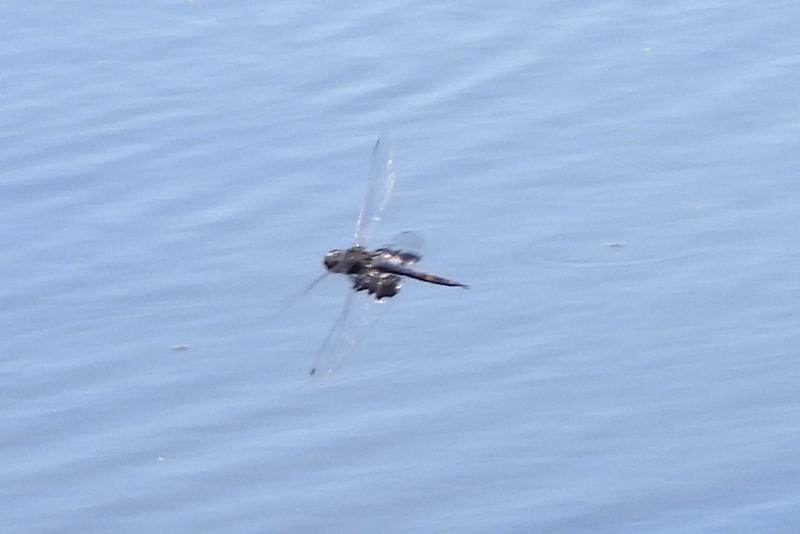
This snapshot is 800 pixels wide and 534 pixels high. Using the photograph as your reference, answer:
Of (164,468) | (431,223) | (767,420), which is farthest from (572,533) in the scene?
(431,223)

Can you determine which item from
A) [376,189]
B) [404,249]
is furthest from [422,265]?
[376,189]

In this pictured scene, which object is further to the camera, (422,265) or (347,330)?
(422,265)

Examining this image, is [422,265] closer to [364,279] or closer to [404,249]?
[404,249]

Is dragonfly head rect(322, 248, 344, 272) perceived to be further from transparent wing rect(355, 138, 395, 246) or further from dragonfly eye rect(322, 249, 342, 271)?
transparent wing rect(355, 138, 395, 246)

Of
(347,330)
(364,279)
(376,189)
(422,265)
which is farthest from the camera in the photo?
(376,189)

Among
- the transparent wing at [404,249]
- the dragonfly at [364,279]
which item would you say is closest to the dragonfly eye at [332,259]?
the dragonfly at [364,279]

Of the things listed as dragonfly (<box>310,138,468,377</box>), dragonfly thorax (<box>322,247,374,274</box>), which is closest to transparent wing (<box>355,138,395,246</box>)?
dragonfly (<box>310,138,468,377</box>)

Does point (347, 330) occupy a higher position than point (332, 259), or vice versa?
point (332, 259)

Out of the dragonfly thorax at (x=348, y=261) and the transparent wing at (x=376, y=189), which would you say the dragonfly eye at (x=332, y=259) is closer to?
the dragonfly thorax at (x=348, y=261)
